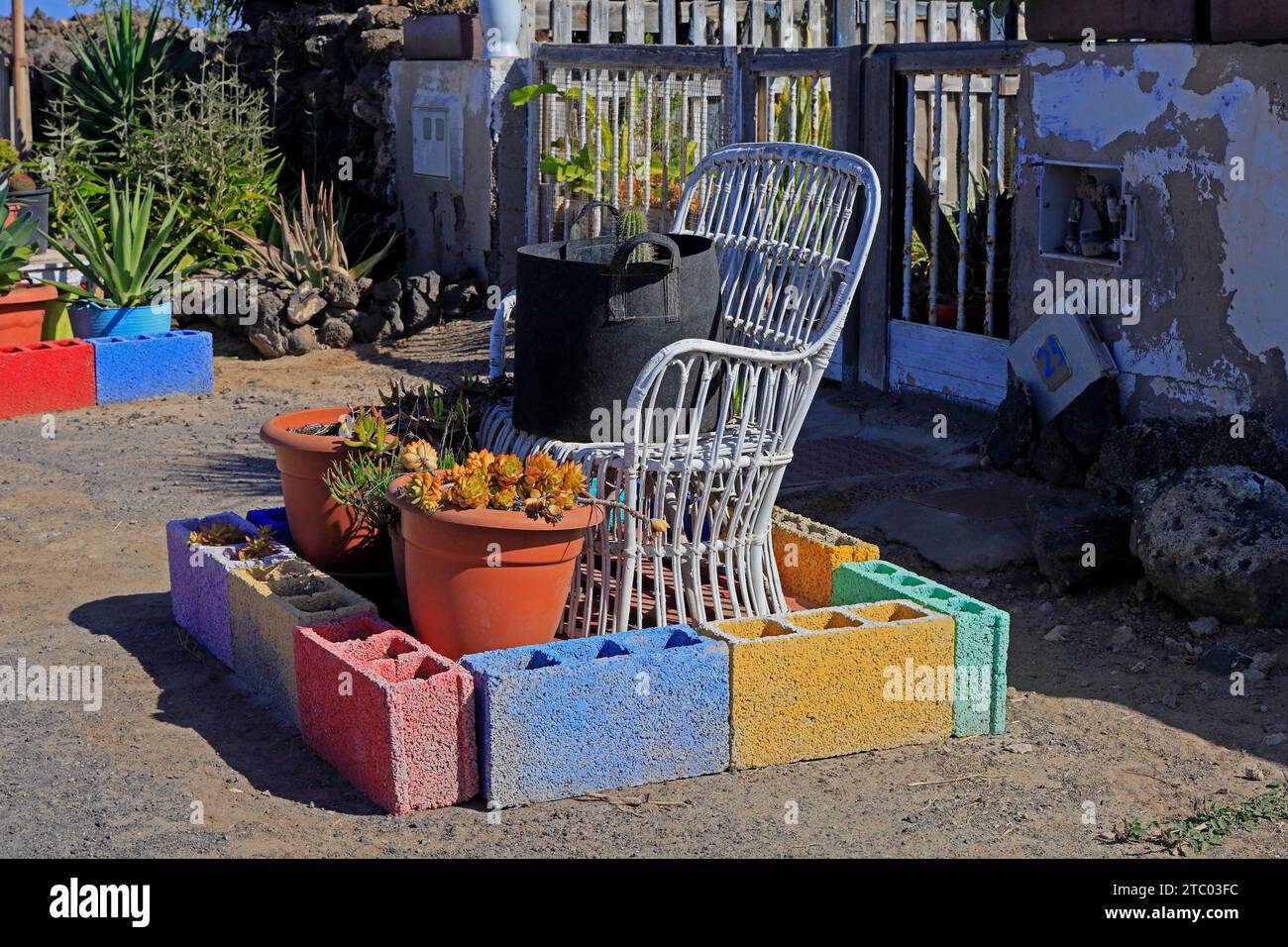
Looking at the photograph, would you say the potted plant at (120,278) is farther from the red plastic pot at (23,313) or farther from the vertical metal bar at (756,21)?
the vertical metal bar at (756,21)

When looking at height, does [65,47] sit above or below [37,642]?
above

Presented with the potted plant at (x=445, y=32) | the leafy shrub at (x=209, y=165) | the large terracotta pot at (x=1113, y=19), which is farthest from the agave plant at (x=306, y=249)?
the large terracotta pot at (x=1113, y=19)

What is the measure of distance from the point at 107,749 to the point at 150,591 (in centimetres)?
148

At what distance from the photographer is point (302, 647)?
14.2ft

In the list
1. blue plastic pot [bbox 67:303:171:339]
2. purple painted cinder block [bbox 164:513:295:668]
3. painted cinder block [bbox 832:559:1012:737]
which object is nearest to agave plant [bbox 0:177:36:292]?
blue plastic pot [bbox 67:303:171:339]

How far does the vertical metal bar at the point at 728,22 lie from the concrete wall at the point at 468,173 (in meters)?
1.86

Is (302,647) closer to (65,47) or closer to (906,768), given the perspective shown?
(906,768)

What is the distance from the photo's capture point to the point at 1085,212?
6.71 meters

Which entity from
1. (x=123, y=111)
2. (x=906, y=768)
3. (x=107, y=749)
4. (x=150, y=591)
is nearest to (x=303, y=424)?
(x=150, y=591)

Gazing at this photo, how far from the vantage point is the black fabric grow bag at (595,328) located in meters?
4.72

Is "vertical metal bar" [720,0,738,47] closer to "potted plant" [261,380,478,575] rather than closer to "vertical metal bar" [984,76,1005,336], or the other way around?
"vertical metal bar" [984,76,1005,336]

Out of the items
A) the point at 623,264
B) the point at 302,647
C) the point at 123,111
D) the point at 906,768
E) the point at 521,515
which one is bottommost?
the point at 906,768

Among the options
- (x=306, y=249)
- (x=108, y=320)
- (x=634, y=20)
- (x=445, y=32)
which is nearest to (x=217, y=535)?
(x=108, y=320)

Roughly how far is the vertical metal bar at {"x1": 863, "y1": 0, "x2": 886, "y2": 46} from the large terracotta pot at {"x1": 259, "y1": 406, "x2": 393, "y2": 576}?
26.5ft
